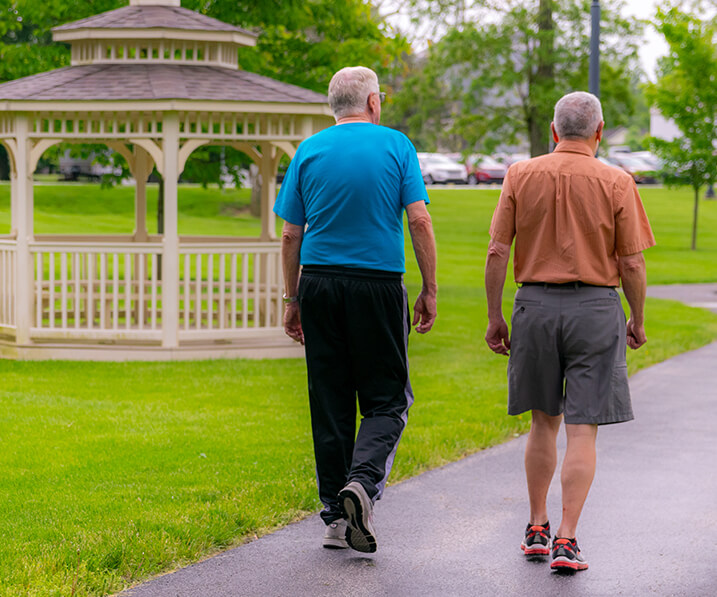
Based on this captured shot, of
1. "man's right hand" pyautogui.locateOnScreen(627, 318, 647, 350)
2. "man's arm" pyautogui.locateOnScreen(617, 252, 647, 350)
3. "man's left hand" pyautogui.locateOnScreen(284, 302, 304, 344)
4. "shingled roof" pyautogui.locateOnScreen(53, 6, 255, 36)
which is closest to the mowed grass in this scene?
"man's left hand" pyautogui.locateOnScreen(284, 302, 304, 344)

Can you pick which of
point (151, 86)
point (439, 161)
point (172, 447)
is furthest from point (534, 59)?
point (439, 161)

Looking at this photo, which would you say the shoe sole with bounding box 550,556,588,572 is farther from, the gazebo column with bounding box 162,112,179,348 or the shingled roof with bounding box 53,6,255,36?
the shingled roof with bounding box 53,6,255,36

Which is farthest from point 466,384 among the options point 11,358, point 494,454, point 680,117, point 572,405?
point 680,117

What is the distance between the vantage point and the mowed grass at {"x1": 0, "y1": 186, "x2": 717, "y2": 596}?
201 inches

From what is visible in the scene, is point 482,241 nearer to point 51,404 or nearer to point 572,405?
point 51,404

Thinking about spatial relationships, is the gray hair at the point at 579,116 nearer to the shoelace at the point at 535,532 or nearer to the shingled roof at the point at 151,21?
the shoelace at the point at 535,532

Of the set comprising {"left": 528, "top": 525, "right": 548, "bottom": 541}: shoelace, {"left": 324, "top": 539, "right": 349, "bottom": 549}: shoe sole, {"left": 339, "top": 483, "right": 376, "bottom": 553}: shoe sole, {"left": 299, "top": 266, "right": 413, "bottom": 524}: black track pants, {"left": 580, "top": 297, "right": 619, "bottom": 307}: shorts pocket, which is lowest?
{"left": 324, "top": 539, "right": 349, "bottom": 549}: shoe sole

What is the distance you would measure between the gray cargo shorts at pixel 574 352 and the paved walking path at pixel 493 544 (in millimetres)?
699

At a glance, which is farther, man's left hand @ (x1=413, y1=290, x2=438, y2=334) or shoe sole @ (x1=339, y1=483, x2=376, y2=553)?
man's left hand @ (x1=413, y1=290, x2=438, y2=334)

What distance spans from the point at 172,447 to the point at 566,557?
332 centimetres

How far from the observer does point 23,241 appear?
12.0 metres

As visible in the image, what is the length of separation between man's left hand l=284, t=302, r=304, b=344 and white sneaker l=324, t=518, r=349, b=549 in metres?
0.85

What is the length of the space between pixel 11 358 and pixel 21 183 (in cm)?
182

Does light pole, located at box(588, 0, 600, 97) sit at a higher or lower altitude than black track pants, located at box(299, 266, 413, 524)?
higher
